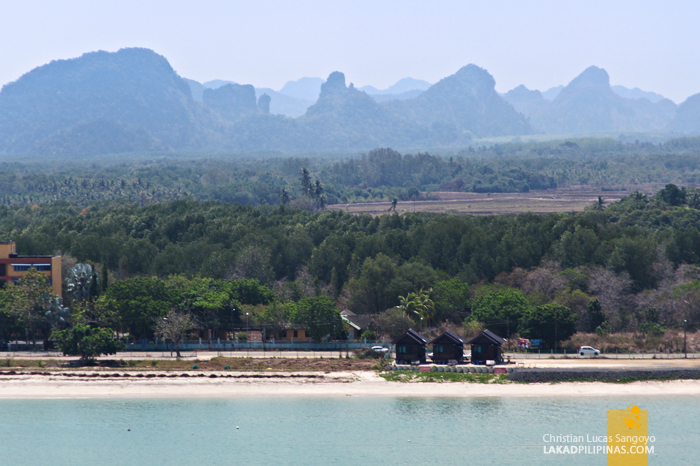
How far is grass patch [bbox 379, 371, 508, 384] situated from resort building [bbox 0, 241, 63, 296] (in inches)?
1117

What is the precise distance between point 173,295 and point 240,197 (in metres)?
131

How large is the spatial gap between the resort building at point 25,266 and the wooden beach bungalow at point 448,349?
29915 mm

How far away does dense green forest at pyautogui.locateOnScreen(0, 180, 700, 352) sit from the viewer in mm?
60438

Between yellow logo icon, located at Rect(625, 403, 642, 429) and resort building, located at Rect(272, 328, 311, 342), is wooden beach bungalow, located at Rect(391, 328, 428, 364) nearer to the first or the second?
resort building, located at Rect(272, 328, 311, 342)

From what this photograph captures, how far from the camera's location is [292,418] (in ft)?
142

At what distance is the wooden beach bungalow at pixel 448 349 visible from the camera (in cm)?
5234

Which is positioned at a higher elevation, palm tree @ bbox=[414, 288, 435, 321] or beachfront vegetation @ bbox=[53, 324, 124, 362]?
palm tree @ bbox=[414, 288, 435, 321]

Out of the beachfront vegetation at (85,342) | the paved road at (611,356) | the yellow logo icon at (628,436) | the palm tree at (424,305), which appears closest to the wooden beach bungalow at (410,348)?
the paved road at (611,356)

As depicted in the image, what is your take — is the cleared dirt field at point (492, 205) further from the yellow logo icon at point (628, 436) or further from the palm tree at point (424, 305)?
the yellow logo icon at point (628, 436)

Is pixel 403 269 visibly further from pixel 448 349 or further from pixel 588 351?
pixel 588 351

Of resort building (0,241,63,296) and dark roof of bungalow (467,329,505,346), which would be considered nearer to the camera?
dark roof of bungalow (467,329,505,346)

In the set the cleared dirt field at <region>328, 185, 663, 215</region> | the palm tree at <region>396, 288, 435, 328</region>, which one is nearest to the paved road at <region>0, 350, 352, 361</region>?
the palm tree at <region>396, 288, 435, 328</region>

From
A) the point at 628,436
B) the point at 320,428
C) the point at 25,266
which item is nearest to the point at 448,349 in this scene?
the point at 320,428

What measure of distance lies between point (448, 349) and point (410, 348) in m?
2.41
